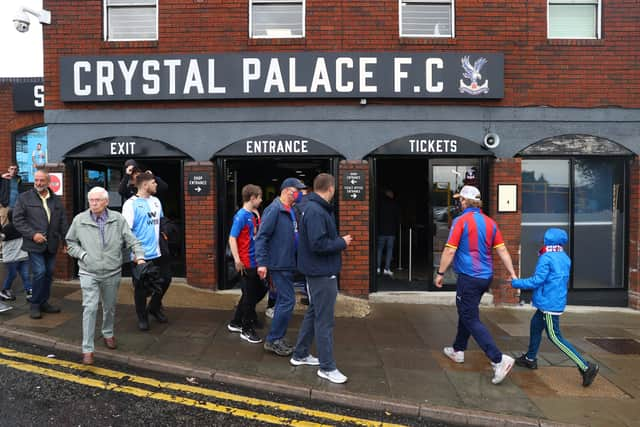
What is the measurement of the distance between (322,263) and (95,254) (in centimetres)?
234

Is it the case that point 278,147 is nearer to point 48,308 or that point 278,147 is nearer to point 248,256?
point 248,256

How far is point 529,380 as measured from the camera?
4395mm

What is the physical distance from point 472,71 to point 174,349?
242 inches

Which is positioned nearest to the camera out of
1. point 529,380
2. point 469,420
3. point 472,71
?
point 469,420

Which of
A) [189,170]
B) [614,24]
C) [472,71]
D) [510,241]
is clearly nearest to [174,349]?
[189,170]

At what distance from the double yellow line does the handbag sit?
180 cm

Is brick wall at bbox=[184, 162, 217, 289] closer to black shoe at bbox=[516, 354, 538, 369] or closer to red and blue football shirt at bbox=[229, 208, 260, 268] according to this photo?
red and blue football shirt at bbox=[229, 208, 260, 268]

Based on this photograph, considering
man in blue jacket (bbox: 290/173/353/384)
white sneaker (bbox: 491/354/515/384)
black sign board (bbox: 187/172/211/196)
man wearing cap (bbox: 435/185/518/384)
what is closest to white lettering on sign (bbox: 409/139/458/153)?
man wearing cap (bbox: 435/185/518/384)

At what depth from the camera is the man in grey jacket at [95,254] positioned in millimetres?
4457

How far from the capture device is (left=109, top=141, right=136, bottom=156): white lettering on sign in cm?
748

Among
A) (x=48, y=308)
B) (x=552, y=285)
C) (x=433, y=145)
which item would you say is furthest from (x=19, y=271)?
(x=552, y=285)

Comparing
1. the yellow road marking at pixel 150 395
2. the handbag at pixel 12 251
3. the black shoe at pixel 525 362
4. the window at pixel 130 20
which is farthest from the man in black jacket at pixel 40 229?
the black shoe at pixel 525 362

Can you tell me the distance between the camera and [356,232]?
7406 millimetres

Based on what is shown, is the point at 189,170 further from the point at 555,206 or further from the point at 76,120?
the point at 555,206
